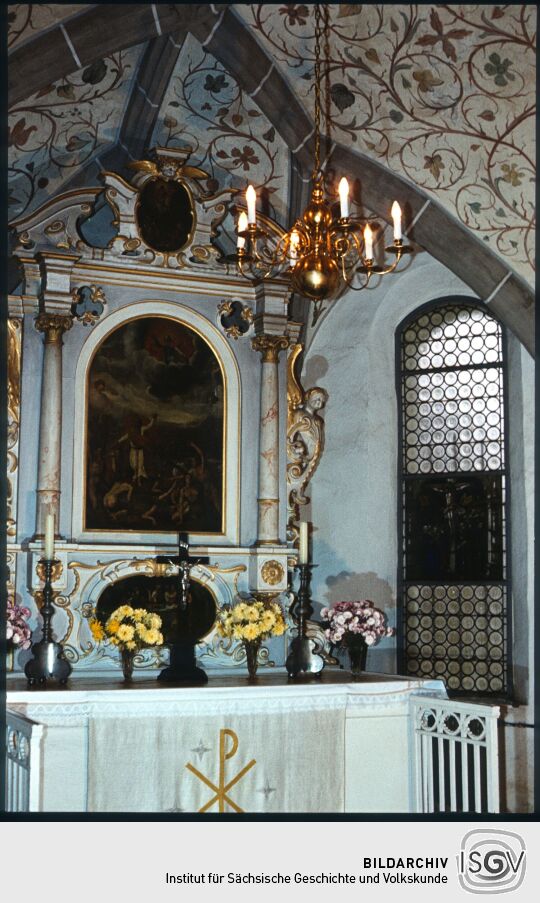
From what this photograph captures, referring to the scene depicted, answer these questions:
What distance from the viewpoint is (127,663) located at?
7402 mm

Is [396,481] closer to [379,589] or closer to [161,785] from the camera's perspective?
[379,589]

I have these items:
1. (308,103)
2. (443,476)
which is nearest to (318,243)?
(308,103)

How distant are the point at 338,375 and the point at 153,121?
8.29 ft

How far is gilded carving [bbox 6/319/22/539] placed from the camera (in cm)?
779

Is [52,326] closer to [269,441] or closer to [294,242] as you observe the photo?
[269,441]

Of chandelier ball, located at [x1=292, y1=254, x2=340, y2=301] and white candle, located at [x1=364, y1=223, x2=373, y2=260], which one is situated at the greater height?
white candle, located at [x1=364, y1=223, x2=373, y2=260]

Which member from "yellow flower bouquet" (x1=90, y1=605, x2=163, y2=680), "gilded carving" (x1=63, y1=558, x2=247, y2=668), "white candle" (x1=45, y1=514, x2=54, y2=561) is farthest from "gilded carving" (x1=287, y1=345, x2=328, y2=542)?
"white candle" (x1=45, y1=514, x2=54, y2=561)

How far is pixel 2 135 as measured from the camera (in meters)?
6.39

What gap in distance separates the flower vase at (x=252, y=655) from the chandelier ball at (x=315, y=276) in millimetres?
2497

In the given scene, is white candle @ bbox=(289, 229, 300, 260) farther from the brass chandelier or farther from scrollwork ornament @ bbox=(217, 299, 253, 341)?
scrollwork ornament @ bbox=(217, 299, 253, 341)

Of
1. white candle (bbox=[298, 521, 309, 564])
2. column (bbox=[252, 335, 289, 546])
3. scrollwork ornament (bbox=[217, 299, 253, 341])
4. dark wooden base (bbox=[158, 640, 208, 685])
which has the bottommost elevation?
dark wooden base (bbox=[158, 640, 208, 685])

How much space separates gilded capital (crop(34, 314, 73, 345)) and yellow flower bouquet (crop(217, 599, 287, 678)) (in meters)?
2.09

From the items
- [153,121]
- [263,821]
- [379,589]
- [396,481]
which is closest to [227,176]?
[153,121]
